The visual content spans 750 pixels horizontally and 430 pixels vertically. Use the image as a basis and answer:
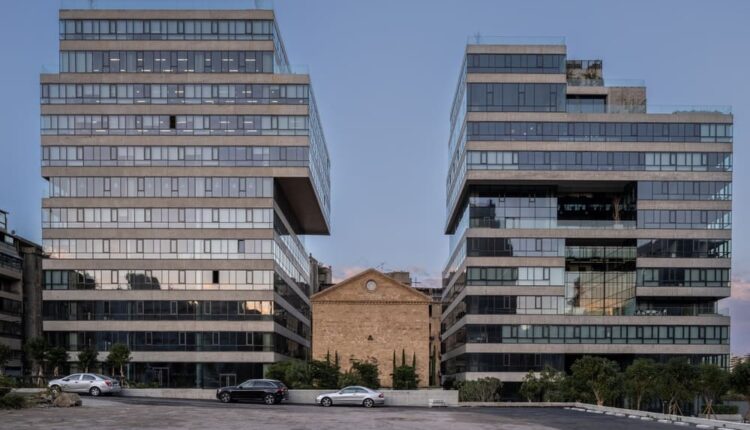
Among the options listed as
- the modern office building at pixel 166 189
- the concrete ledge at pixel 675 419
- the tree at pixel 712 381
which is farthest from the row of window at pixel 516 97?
the concrete ledge at pixel 675 419

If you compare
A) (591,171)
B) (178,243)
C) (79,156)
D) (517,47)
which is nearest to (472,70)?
(517,47)

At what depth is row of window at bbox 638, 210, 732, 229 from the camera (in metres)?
80.9

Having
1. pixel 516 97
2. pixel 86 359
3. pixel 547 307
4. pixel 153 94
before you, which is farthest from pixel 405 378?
pixel 153 94

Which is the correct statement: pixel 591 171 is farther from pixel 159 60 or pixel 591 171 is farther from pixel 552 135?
pixel 159 60

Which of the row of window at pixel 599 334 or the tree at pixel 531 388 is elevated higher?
the row of window at pixel 599 334

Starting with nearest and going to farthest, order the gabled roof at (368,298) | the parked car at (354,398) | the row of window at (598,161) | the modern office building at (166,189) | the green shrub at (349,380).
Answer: the parked car at (354,398) → the green shrub at (349,380) → the modern office building at (166,189) → the row of window at (598,161) → the gabled roof at (368,298)

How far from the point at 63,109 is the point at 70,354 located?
26.3m

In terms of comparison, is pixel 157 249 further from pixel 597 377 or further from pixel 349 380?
pixel 597 377

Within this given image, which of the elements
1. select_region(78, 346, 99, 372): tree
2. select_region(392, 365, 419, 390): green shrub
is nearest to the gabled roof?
select_region(392, 365, 419, 390): green shrub

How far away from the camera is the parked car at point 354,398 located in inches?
1962

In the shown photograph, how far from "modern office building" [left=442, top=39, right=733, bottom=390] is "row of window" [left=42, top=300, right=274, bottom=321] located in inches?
1012

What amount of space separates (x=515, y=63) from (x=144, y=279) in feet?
153

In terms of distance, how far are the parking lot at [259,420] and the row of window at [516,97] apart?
44858 mm

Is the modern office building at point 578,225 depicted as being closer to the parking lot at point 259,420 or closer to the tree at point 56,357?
the parking lot at point 259,420
